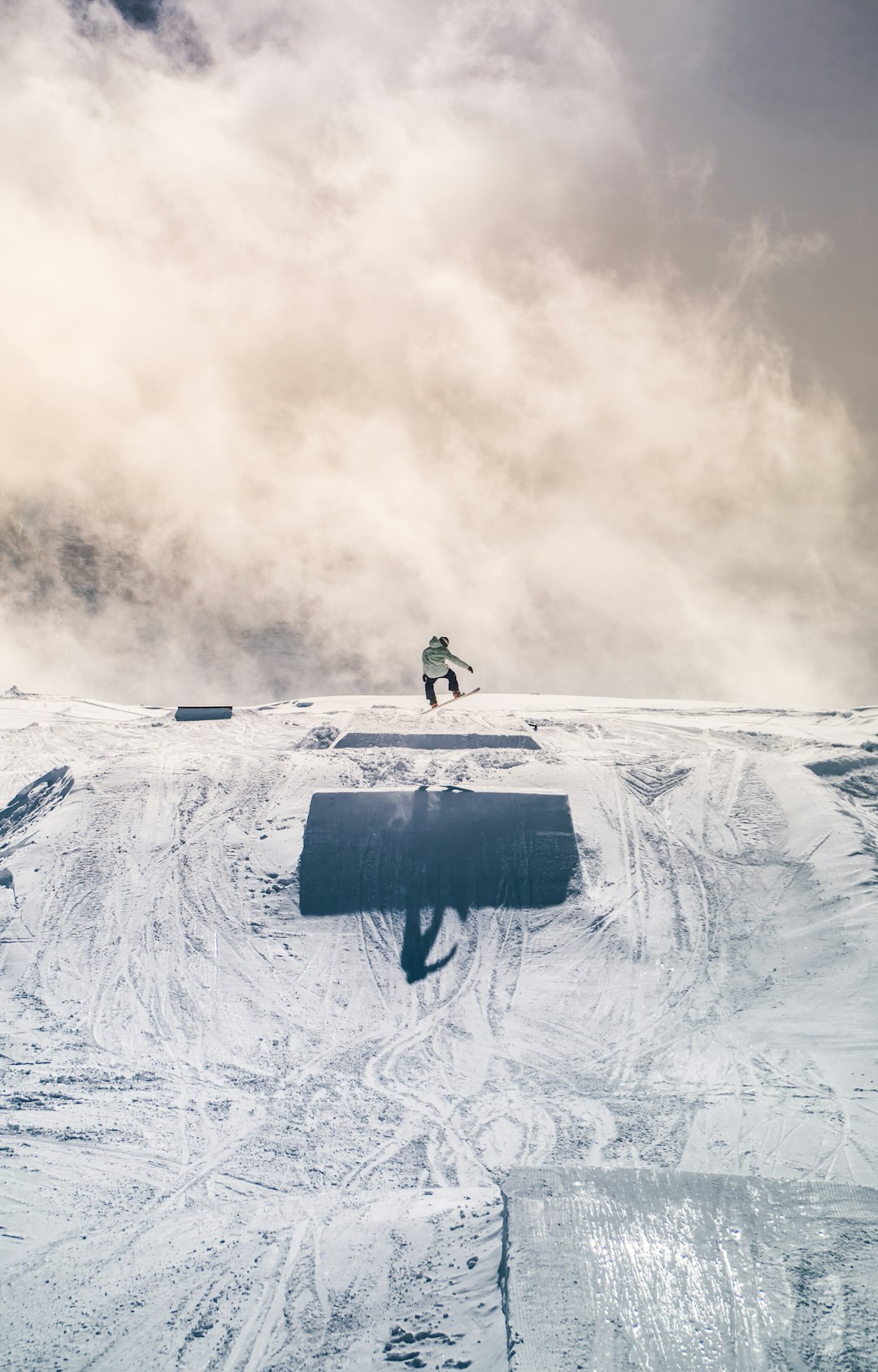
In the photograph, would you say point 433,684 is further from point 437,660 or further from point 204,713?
point 204,713

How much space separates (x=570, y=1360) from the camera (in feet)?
14.0

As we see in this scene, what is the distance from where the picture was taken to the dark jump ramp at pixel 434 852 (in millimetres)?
9930

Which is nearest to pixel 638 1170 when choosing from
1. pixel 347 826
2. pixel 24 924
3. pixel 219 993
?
pixel 219 993

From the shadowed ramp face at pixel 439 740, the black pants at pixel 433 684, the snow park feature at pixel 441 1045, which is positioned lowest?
the snow park feature at pixel 441 1045

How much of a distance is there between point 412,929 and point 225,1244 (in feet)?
15.0

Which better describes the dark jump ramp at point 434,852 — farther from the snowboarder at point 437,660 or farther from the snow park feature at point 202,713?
the snow park feature at point 202,713

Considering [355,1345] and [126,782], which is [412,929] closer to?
[355,1345]

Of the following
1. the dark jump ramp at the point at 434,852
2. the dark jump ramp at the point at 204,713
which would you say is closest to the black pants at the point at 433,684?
the dark jump ramp at the point at 434,852

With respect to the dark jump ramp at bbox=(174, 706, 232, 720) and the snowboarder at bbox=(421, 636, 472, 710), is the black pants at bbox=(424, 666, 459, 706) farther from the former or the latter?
the dark jump ramp at bbox=(174, 706, 232, 720)

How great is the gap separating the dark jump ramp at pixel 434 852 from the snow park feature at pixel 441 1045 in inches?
1.7

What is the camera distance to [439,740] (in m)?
13.2

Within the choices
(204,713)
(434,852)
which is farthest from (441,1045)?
(204,713)

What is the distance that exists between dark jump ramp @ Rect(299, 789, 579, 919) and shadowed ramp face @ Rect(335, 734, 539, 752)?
202 centimetres

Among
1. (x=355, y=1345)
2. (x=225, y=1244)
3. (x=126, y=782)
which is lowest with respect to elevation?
(x=355, y=1345)
